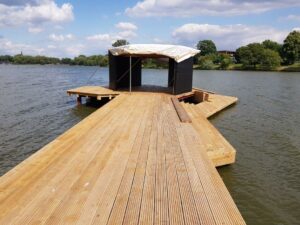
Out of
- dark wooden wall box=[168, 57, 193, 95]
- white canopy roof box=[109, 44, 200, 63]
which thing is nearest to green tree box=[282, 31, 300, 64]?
dark wooden wall box=[168, 57, 193, 95]

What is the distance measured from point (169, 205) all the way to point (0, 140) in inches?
339

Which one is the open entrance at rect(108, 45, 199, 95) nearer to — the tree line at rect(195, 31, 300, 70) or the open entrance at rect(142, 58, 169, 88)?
the open entrance at rect(142, 58, 169, 88)

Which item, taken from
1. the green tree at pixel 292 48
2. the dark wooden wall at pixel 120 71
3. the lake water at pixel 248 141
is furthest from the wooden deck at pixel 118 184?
the green tree at pixel 292 48

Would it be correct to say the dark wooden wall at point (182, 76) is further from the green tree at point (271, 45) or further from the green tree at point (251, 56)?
the green tree at point (271, 45)

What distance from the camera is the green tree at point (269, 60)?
75.7 metres

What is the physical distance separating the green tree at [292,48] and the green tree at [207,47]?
33330mm

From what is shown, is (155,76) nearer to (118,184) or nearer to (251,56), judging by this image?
(251,56)

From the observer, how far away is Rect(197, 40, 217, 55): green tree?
111 metres

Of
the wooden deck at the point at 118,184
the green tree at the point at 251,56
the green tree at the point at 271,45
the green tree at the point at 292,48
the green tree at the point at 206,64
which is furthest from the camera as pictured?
the green tree at the point at 271,45

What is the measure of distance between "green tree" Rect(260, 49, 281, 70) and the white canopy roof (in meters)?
64.5

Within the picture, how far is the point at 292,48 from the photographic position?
79000 millimetres

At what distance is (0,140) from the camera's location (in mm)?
10812

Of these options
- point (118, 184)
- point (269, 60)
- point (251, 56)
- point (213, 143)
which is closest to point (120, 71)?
point (213, 143)

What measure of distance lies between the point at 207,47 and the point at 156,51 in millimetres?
99205
